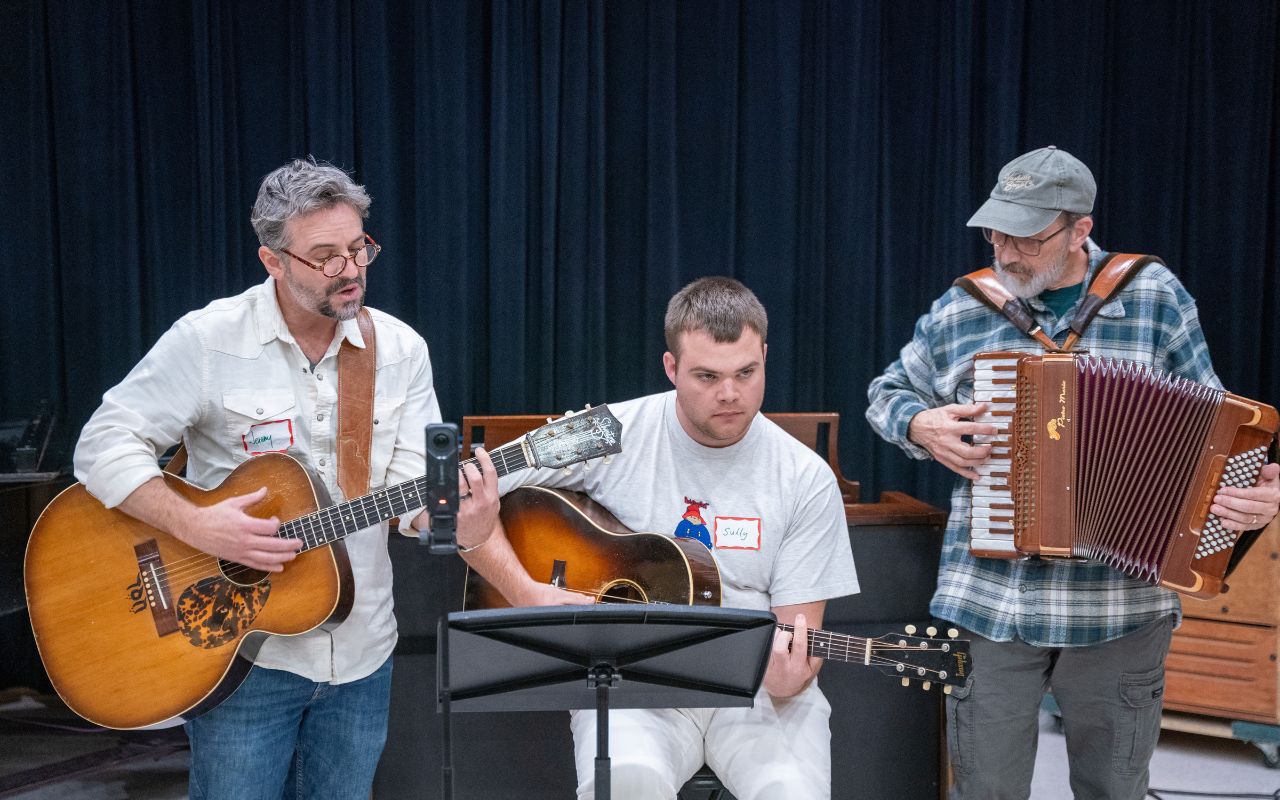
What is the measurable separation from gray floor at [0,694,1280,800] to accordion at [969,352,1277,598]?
1643 mm

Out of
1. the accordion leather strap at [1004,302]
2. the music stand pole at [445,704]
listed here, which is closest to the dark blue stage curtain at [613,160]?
the accordion leather strap at [1004,302]

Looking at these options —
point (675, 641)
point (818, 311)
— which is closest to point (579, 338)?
point (818, 311)

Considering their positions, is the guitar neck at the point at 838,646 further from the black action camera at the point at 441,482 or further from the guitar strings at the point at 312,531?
the black action camera at the point at 441,482

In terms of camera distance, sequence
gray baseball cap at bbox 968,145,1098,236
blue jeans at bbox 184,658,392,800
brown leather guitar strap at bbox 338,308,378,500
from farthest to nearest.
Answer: gray baseball cap at bbox 968,145,1098,236 < brown leather guitar strap at bbox 338,308,378,500 < blue jeans at bbox 184,658,392,800

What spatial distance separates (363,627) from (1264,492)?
1958 mm

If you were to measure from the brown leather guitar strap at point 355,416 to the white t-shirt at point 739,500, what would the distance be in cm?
42

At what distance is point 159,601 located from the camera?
92.0 inches

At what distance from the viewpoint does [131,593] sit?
2.35 metres

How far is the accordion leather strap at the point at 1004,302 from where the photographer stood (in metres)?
2.65

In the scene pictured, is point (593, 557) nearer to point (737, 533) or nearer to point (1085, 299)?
point (737, 533)

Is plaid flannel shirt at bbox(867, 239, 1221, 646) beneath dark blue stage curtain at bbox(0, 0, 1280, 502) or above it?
beneath

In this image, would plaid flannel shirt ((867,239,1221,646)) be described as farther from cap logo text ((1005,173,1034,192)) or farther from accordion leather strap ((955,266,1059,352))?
cap logo text ((1005,173,1034,192))

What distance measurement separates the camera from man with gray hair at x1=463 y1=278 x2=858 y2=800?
8.16ft

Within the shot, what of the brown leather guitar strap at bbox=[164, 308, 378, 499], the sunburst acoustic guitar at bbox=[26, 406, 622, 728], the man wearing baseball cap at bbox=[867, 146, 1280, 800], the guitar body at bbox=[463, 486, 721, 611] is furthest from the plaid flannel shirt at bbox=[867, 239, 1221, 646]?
the brown leather guitar strap at bbox=[164, 308, 378, 499]
